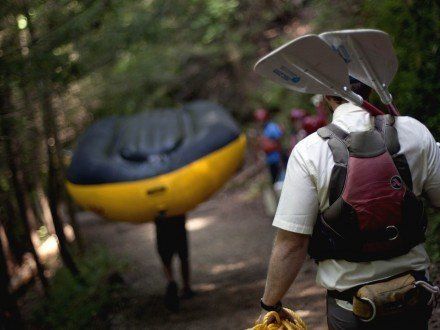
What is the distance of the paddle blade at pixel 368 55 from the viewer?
2182 millimetres

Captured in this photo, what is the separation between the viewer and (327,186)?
6.63 ft

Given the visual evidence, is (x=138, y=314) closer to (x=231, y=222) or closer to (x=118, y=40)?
(x=118, y=40)

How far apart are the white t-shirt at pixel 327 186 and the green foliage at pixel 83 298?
411cm

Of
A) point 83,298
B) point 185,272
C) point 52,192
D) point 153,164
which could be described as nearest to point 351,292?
point 153,164

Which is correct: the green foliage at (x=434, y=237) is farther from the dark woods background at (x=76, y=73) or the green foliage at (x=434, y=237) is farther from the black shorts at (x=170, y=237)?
the black shorts at (x=170, y=237)

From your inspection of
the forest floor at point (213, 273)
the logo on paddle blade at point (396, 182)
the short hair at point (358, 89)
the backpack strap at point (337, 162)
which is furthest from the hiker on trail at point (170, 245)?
the logo on paddle blade at point (396, 182)

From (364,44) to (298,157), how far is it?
594 mm

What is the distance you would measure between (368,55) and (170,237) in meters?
3.65

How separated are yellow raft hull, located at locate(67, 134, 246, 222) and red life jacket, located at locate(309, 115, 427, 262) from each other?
9.75 feet

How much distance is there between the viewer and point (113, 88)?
1060 centimetres

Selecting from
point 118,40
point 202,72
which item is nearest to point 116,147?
point 118,40

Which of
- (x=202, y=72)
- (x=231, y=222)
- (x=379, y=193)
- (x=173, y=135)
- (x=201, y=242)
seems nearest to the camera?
(x=379, y=193)

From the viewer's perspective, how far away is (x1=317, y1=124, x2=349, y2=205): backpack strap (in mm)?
2002

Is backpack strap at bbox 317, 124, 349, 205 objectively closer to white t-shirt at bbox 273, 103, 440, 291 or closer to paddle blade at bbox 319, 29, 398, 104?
white t-shirt at bbox 273, 103, 440, 291
